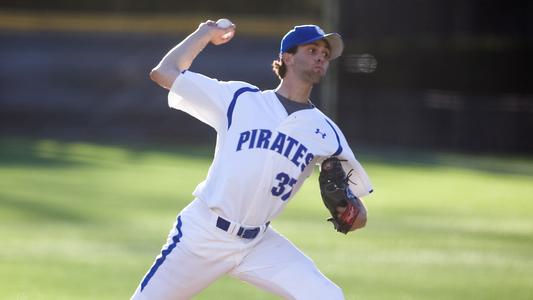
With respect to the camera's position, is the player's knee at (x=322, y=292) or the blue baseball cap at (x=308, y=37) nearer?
the player's knee at (x=322, y=292)

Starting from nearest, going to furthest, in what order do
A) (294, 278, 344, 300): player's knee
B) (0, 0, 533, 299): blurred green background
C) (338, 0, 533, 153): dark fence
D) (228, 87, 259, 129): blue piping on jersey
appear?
(294, 278, 344, 300): player's knee → (228, 87, 259, 129): blue piping on jersey → (0, 0, 533, 299): blurred green background → (338, 0, 533, 153): dark fence

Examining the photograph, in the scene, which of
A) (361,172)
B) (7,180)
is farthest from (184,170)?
(361,172)

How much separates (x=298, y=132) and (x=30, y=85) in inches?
877

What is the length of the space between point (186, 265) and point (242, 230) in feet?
1.18

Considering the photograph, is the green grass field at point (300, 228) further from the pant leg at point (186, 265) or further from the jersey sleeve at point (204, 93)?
the jersey sleeve at point (204, 93)

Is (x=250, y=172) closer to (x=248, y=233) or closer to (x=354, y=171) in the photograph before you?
(x=248, y=233)

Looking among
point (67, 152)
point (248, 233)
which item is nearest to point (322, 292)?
point (248, 233)

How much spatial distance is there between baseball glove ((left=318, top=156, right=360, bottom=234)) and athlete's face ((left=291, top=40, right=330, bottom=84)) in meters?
0.48

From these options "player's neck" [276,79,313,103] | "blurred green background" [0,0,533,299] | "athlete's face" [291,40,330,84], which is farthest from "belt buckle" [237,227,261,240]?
"blurred green background" [0,0,533,299]

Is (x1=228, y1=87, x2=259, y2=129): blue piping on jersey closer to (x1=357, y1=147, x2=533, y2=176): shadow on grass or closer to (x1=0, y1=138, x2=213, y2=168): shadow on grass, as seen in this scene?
(x1=0, y1=138, x2=213, y2=168): shadow on grass

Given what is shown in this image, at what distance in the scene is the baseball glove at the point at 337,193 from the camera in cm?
615

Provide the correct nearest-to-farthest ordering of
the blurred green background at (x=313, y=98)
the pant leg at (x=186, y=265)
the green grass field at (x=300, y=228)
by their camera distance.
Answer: the pant leg at (x=186, y=265) < the green grass field at (x=300, y=228) < the blurred green background at (x=313, y=98)

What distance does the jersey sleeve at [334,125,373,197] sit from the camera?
619 cm

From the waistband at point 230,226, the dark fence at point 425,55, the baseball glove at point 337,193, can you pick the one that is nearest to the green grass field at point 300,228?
the baseball glove at point 337,193
